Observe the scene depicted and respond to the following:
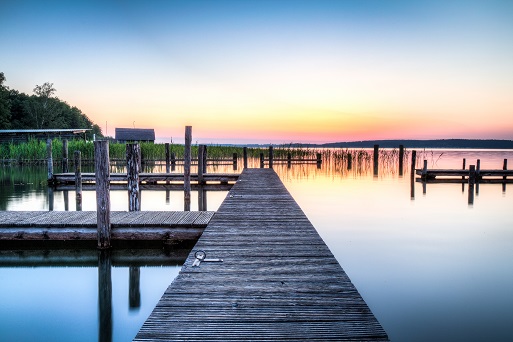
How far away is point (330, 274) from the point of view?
3908 mm

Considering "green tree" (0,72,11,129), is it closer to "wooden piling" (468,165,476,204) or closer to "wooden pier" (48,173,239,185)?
"wooden pier" (48,173,239,185)

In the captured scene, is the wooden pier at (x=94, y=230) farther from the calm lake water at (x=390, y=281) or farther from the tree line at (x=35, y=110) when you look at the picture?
the tree line at (x=35, y=110)

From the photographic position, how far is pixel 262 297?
10.8 ft

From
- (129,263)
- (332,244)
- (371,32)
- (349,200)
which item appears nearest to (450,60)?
(371,32)

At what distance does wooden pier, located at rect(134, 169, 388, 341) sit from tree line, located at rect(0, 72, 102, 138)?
67.4 meters

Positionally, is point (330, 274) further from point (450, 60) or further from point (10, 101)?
point (10, 101)

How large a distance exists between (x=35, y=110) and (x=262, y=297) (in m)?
80.6

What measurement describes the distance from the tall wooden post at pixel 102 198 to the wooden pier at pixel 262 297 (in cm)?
297

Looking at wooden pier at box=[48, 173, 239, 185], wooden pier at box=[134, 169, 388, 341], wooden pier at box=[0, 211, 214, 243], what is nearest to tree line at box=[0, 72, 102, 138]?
wooden pier at box=[48, 173, 239, 185]

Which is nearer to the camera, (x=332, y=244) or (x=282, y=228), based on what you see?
(x=282, y=228)

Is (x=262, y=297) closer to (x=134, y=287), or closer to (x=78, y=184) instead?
(x=134, y=287)

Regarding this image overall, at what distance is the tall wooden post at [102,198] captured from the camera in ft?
24.6

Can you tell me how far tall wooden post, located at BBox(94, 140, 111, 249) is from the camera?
7496mm

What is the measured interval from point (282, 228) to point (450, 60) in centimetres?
2035
